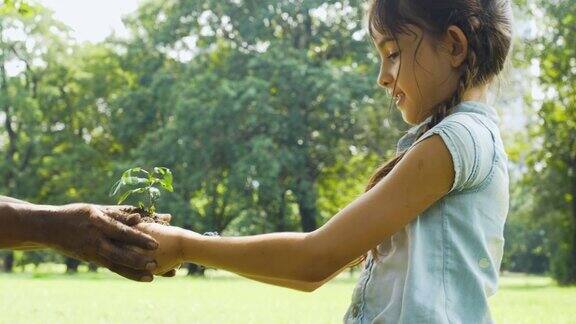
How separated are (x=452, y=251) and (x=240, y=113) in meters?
31.9

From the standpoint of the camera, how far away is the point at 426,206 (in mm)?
2326

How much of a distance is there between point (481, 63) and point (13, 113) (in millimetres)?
39836

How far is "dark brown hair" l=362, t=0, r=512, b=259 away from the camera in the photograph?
8.36 ft

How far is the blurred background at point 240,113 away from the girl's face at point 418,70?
2543 cm

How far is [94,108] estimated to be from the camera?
4203cm

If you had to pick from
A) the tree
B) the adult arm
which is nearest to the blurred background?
the tree

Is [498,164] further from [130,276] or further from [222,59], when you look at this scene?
[222,59]

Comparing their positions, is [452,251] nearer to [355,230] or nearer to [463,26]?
[355,230]

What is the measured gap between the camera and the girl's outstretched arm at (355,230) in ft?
7.56

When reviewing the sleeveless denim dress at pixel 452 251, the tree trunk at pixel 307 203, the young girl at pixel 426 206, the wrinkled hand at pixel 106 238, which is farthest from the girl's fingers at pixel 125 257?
the tree trunk at pixel 307 203

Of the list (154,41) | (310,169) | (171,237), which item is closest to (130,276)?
(171,237)

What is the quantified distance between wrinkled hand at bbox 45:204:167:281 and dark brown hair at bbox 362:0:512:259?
2.56ft

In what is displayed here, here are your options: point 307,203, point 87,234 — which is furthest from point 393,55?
point 307,203

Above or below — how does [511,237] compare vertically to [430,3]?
below
